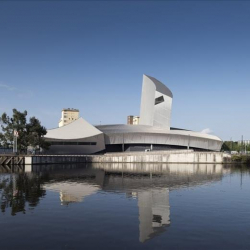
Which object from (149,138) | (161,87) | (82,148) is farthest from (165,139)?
(82,148)

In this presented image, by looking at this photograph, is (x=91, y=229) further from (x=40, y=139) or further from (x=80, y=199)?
(x=40, y=139)

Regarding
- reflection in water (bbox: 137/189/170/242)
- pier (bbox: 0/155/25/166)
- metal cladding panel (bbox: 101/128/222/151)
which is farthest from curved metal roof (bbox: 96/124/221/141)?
reflection in water (bbox: 137/189/170/242)

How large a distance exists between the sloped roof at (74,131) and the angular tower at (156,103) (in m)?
27.8

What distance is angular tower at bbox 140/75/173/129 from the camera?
124 metres

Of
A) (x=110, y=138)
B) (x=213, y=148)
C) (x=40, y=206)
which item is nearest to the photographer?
(x=40, y=206)

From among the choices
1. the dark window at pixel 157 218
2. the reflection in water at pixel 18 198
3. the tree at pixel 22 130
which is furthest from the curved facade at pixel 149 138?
the dark window at pixel 157 218

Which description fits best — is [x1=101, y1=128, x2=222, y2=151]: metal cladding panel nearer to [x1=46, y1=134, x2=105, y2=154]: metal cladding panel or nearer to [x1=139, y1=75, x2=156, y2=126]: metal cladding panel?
[x1=139, y1=75, x2=156, y2=126]: metal cladding panel

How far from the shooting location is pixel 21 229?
1788cm

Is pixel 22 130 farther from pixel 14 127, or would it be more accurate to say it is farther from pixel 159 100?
pixel 159 100

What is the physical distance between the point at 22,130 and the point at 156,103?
59.3m

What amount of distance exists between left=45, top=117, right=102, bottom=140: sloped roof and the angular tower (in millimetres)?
27777

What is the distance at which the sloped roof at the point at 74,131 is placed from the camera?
104 meters

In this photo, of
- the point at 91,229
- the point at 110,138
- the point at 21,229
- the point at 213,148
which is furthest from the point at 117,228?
the point at 213,148

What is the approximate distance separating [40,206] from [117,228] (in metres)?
9.04
